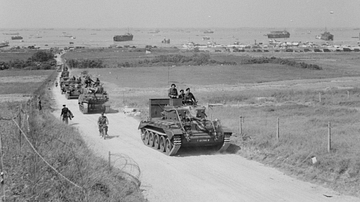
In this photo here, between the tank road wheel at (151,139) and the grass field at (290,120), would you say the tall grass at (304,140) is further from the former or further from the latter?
the tank road wheel at (151,139)

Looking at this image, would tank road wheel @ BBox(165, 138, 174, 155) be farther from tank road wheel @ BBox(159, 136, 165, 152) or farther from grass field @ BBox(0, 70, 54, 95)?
grass field @ BBox(0, 70, 54, 95)

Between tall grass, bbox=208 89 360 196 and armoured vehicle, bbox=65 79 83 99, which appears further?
armoured vehicle, bbox=65 79 83 99

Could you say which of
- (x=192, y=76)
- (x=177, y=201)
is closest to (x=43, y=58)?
Answer: (x=192, y=76)

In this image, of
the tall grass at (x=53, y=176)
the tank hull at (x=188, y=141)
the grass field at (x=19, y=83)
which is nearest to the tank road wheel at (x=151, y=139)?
the tank hull at (x=188, y=141)

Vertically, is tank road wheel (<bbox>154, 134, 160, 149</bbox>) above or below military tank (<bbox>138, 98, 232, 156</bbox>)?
below

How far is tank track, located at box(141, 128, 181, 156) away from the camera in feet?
65.7

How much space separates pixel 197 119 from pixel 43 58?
95.6m

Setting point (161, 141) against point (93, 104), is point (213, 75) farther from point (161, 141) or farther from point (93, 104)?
point (161, 141)

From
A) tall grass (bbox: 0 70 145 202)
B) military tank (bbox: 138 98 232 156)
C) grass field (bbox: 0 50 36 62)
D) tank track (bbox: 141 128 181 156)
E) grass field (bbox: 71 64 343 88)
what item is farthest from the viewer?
grass field (bbox: 0 50 36 62)

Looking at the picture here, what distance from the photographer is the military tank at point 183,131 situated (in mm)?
20312

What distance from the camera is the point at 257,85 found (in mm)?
60625

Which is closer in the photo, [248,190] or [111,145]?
[248,190]

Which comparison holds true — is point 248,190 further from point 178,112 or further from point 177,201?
point 178,112

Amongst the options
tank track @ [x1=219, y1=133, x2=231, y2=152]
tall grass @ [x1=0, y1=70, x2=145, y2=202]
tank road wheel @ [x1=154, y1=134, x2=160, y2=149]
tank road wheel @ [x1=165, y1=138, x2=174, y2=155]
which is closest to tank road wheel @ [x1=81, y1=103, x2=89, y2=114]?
tank road wheel @ [x1=154, y1=134, x2=160, y2=149]
